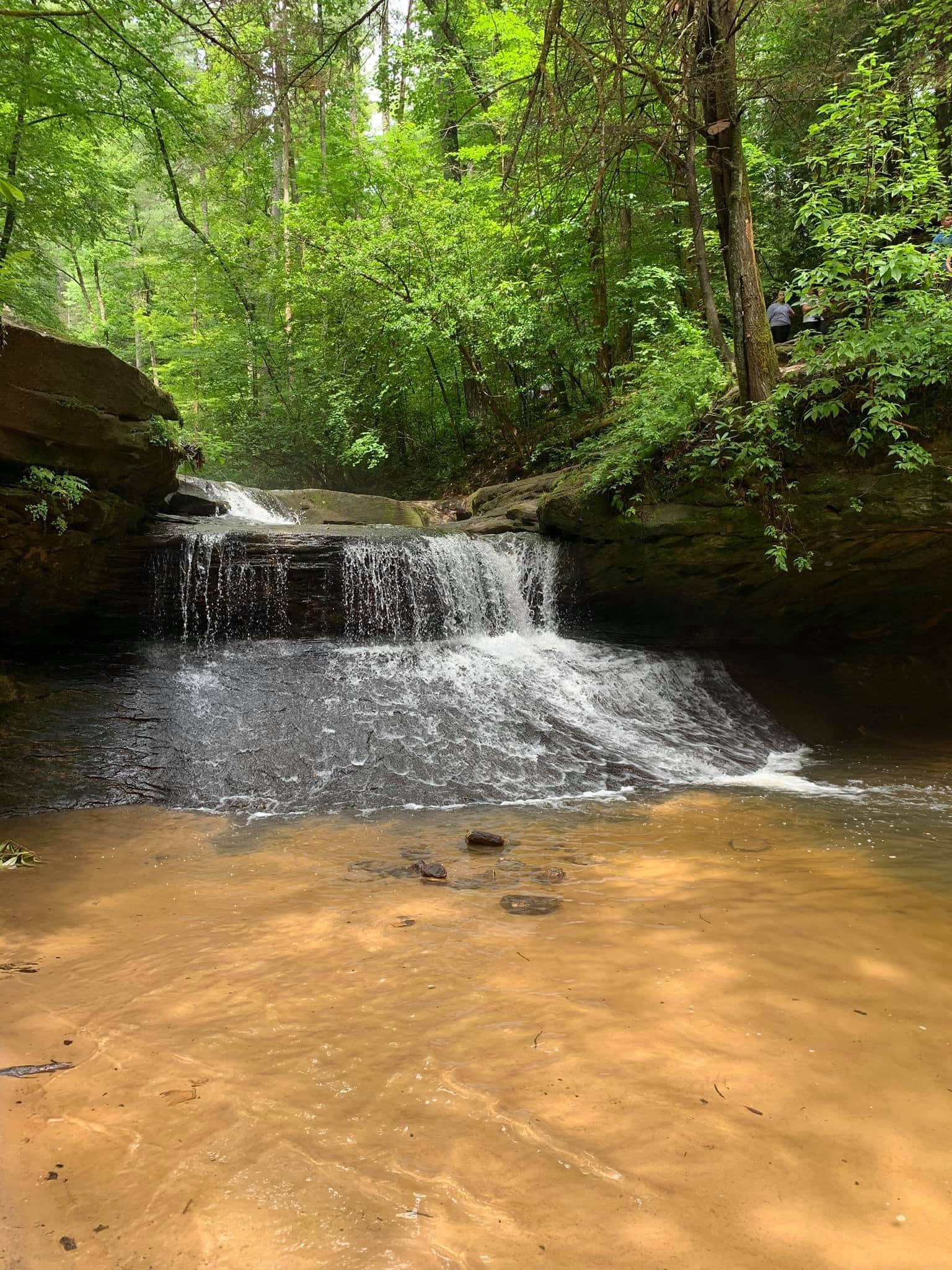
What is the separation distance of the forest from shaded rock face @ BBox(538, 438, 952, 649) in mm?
429

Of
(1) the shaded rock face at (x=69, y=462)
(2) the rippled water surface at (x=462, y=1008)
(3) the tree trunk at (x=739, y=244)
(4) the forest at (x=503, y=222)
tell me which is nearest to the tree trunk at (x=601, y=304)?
(4) the forest at (x=503, y=222)

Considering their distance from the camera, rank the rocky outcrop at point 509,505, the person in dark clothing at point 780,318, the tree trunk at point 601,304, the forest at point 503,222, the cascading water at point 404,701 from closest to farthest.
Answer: the forest at point 503,222 < the cascading water at point 404,701 < the person in dark clothing at point 780,318 < the rocky outcrop at point 509,505 < the tree trunk at point 601,304

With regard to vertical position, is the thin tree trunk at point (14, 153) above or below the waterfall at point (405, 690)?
above

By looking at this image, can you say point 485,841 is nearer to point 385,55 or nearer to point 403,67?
point 385,55

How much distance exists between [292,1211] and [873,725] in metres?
9.30

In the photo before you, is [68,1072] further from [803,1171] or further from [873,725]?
[873,725]

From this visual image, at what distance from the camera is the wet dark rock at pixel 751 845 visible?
444cm

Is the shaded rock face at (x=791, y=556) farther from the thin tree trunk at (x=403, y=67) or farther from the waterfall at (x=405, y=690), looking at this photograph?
the thin tree trunk at (x=403, y=67)

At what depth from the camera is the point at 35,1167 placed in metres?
1.71

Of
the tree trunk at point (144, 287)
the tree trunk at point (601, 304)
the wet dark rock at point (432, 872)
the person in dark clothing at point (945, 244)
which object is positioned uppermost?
the tree trunk at point (144, 287)

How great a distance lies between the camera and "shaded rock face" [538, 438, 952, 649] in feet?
25.7

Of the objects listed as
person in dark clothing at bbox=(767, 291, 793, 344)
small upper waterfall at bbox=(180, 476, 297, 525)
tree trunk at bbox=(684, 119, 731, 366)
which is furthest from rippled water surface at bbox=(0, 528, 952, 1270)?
person in dark clothing at bbox=(767, 291, 793, 344)

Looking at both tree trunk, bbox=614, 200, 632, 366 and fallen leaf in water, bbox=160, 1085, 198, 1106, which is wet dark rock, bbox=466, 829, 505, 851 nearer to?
fallen leaf in water, bbox=160, 1085, 198, 1106

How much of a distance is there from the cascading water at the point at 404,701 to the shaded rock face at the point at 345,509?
2.90 m
